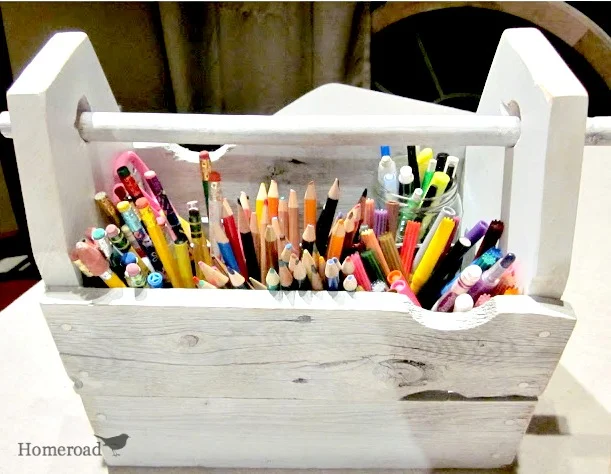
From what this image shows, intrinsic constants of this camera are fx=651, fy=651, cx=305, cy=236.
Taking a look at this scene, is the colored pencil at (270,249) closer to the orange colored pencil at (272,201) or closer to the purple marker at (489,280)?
the orange colored pencil at (272,201)

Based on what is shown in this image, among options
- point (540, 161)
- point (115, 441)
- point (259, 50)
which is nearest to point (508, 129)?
point (540, 161)

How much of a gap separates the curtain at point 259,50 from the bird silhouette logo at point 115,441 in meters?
0.90

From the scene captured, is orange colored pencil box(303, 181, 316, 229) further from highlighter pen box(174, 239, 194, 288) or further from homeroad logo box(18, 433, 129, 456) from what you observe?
homeroad logo box(18, 433, 129, 456)

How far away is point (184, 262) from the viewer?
17.8 inches

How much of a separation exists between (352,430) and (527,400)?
125mm

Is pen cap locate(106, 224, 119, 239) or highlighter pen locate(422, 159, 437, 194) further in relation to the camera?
highlighter pen locate(422, 159, 437, 194)

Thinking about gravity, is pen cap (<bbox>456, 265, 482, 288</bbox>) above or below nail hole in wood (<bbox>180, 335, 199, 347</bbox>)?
above

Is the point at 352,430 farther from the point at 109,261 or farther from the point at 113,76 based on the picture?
the point at 113,76

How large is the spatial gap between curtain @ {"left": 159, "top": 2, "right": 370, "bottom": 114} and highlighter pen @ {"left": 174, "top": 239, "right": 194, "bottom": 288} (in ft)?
2.74

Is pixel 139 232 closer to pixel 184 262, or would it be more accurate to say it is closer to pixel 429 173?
pixel 184 262

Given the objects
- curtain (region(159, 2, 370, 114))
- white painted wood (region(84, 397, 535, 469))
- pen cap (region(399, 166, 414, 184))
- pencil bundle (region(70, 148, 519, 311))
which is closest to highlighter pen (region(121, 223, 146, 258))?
pencil bundle (region(70, 148, 519, 311))

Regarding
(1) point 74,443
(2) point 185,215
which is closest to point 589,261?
(2) point 185,215

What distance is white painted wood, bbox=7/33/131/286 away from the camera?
0.39 metres

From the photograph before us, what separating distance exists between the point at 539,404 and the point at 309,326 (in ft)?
0.80
